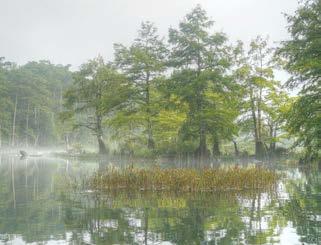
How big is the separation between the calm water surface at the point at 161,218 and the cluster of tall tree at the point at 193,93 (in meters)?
20.2

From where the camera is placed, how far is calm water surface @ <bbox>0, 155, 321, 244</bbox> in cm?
1065

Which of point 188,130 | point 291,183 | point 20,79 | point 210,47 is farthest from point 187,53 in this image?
point 20,79

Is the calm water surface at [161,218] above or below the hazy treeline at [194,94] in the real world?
below

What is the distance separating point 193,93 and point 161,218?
26005mm

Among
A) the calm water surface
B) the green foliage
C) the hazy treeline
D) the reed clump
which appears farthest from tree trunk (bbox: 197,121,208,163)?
the calm water surface

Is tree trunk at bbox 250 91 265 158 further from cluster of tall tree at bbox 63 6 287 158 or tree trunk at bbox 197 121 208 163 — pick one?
tree trunk at bbox 197 121 208 163

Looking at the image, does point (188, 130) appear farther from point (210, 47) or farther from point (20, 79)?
point (20, 79)

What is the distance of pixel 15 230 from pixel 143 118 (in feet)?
107

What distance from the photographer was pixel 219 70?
39625 mm

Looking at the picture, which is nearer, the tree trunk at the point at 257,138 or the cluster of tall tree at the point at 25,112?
the tree trunk at the point at 257,138

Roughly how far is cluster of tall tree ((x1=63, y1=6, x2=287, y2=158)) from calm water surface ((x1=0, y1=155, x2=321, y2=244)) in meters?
20.2

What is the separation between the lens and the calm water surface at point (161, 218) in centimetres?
1065

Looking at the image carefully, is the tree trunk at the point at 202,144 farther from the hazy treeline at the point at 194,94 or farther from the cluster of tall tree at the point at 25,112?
the cluster of tall tree at the point at 25,112

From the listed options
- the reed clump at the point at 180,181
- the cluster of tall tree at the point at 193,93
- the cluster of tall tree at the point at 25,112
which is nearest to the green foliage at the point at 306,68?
the reed clump at the point at 180,181
